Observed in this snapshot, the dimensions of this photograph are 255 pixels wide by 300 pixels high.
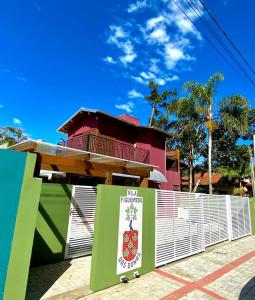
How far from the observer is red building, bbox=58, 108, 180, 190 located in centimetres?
1612

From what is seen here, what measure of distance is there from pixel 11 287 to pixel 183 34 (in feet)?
26.9

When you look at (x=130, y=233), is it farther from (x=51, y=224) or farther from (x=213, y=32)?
(x=213, y=32)

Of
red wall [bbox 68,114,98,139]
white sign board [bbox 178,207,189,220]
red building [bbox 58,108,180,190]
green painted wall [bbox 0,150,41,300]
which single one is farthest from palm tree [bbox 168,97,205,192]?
green painted wall [bbox 0,150,41,300]

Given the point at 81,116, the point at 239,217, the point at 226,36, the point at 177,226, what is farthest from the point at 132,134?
the point at 177,226

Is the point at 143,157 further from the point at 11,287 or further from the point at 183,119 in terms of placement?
the point at 11,287

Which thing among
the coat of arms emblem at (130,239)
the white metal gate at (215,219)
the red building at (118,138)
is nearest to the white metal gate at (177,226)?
the white metal gate at (215,219)

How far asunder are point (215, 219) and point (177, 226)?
3.37m

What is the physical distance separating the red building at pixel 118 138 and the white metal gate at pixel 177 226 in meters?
7.28

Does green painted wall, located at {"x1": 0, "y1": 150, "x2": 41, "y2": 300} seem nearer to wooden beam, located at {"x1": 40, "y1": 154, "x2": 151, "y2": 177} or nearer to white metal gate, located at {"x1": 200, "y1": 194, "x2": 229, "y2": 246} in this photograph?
wooden beam, located at {"x1": 40, "y1": 154, "x2": 151, "y2": 177}

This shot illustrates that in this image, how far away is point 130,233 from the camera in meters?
5.68

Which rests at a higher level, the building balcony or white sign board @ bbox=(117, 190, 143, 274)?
the building balcony

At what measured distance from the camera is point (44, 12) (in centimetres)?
995

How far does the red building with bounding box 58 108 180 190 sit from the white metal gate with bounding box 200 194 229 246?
6188 mm

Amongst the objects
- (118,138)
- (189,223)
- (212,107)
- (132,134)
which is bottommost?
(189,223)
